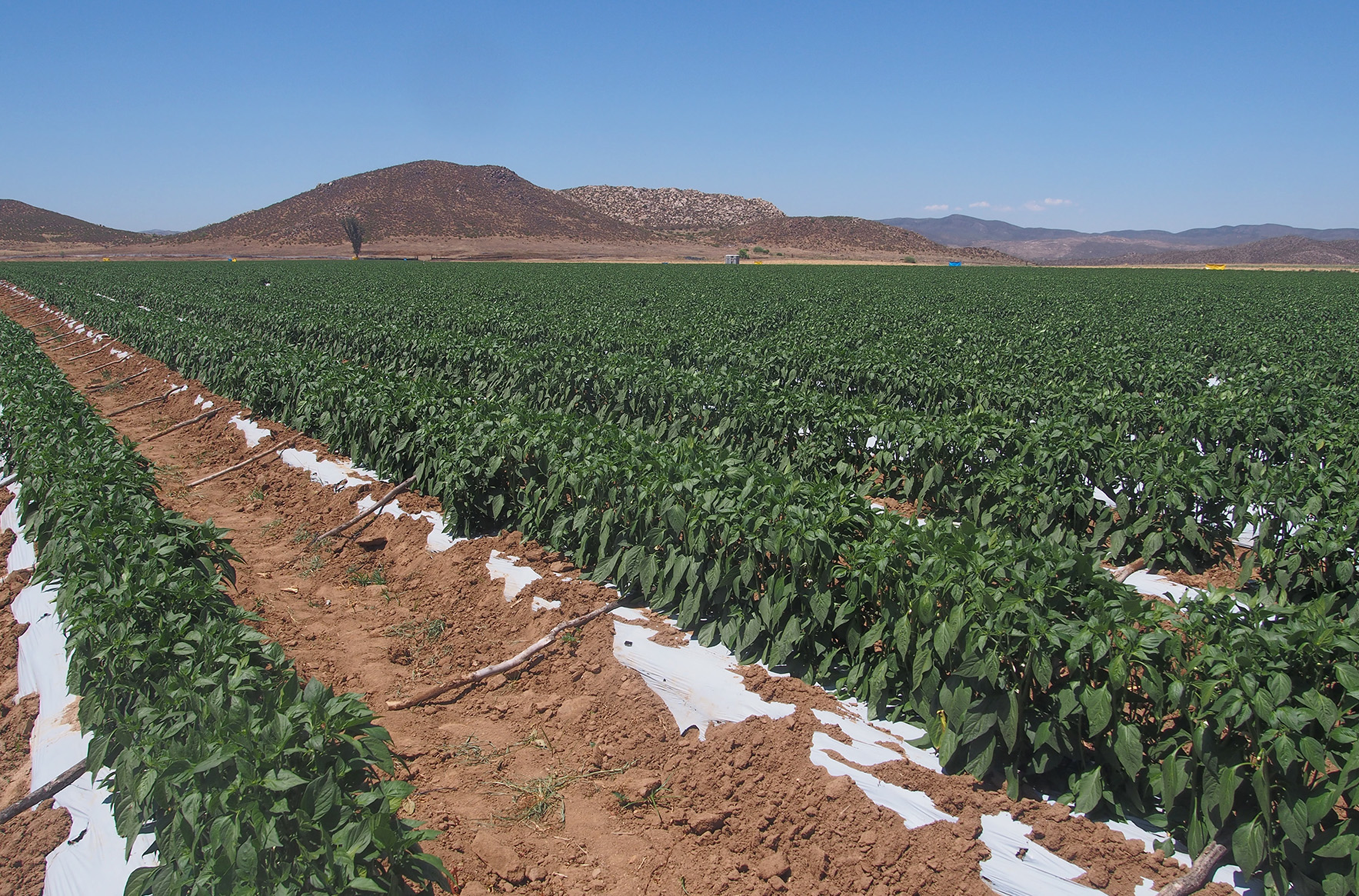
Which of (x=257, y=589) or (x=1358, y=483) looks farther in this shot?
(x=257, y=589)

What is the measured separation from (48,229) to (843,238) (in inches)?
5047

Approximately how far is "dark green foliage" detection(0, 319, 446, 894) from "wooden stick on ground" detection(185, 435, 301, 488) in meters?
4.70

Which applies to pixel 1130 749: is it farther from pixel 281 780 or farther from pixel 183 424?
pixel 183 424

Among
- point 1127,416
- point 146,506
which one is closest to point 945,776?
point 146,506

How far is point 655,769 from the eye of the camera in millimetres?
4105

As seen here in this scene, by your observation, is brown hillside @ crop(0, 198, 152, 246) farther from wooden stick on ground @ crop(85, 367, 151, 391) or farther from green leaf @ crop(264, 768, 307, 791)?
green leaf @ crop(264, 768, 307, 791)

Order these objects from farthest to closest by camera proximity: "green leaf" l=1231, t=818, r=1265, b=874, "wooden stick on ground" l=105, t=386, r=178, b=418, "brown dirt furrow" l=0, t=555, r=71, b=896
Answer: "wooden stick on ground" l=105, t=386, r=178, b=418
"brown dirt furrow" l=0, t=555, r=71, b=896
"green leaf" l=1231, t=818, r=1265, b=874

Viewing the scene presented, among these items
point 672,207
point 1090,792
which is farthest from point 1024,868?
point 672,207

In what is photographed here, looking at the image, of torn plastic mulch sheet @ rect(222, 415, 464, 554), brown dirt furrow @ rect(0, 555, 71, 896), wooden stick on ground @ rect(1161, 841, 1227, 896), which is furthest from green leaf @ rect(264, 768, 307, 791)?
torn plastic mulch sheet @ rect(222, 415, 464, 554)

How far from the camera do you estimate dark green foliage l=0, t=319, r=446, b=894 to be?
2.55m

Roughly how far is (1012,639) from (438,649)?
3.84m

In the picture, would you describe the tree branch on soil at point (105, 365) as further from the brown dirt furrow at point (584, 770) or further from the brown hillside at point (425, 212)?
the brown hillside at point (425, 212)

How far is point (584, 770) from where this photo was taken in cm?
417

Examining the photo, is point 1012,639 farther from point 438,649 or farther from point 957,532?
point 438,649
